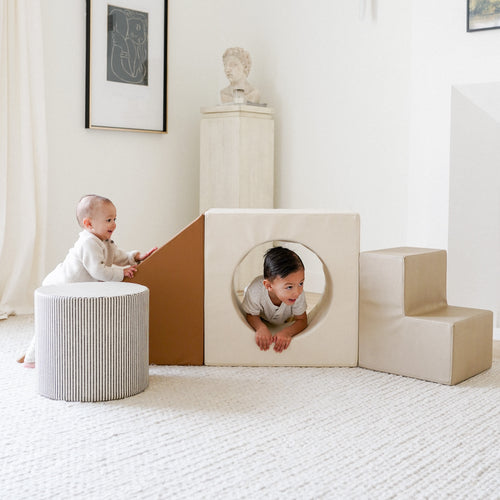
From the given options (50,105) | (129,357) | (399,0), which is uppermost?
(399,0)

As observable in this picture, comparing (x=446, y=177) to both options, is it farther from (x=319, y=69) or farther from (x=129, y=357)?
(x=129, y=357)

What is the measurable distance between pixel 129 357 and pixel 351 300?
0.79m

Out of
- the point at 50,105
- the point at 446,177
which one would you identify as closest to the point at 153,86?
the point at 50,105

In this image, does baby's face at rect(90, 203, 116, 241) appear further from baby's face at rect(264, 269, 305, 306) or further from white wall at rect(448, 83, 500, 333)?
white wall at rect(448, 83, 500, 333)

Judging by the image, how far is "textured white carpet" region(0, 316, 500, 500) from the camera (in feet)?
4.65

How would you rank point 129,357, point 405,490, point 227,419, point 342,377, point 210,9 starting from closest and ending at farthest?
point 405,490 < point 227,419 < point 129,357 < point 342,377 < point 210,9

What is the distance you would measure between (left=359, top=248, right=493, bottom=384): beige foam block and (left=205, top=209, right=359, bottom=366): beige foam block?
0.18 feet

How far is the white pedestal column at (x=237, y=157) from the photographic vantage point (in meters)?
3.83

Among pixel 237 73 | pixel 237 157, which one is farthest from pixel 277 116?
pixel 237 157

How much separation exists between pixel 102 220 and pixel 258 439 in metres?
0.99

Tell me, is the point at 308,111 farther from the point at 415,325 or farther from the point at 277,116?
the point at 415,325

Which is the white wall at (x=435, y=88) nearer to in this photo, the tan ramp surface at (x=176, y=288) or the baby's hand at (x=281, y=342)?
the baby's hand at (x=281, y=342)

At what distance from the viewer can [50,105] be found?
3.44 meters

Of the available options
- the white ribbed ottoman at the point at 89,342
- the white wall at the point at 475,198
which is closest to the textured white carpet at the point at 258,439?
the white ribbed ottoman at the point at 89,342
